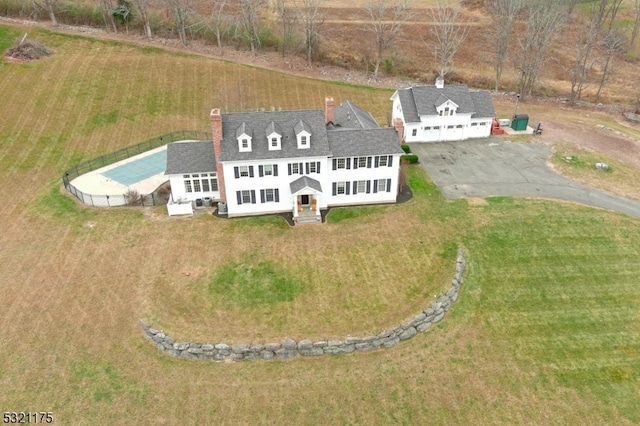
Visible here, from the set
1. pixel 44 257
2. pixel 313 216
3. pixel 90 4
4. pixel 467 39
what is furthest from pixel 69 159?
pixel 467 39

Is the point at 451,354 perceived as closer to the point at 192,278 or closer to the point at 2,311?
the point at 192,278

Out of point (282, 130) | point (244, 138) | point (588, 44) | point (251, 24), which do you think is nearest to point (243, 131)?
point (244, 138)

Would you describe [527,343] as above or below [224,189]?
below

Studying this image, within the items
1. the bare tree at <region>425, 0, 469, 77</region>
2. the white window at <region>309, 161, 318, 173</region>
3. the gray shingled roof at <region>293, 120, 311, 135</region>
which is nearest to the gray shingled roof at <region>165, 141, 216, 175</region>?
the gray shingled roof at <region>293, 120, 311, 135</region>

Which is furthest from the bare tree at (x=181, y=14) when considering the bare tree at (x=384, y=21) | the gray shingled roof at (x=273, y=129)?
the gray shingled roof at (x=273, y=129)

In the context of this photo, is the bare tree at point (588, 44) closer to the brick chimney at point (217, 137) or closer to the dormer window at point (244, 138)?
the dormer window at point (244, 138)

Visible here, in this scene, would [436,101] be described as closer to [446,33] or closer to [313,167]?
[313,167]
